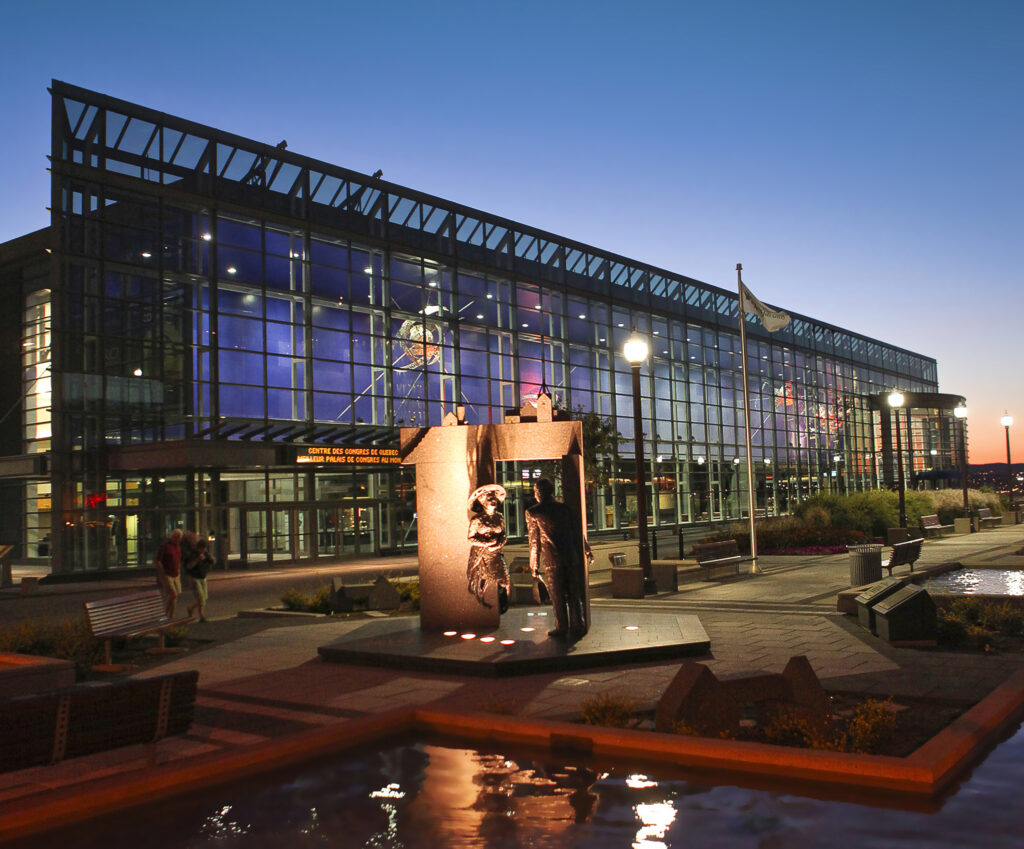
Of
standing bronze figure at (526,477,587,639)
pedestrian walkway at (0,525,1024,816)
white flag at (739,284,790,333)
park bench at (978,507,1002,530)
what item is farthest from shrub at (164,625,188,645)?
park bench at (978,507,1002,530)

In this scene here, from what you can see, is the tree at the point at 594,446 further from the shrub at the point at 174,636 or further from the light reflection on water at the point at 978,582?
the shrub at the point at 174,636

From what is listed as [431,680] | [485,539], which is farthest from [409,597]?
[431,680]

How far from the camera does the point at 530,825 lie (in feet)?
19.5

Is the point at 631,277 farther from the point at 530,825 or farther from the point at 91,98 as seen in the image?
the point at 530,825

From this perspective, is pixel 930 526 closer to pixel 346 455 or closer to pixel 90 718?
pixel 346 455

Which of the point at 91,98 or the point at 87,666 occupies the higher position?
the point at 91,98

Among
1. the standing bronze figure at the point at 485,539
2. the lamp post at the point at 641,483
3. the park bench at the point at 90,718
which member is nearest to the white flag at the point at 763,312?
the lamp post at the point at 641,483

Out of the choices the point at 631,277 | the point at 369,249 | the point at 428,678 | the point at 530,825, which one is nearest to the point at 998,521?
the point at 631,277

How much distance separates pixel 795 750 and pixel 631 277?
173ft

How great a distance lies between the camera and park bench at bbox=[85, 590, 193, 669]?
40.1 feet

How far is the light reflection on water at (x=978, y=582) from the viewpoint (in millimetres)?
18047

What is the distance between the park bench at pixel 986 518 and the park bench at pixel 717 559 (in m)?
21.0

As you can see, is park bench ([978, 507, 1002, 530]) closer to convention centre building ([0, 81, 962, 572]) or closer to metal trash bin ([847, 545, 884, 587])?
convention centre building ([0, 81, 962, 572])

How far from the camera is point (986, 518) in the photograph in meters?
42.1
